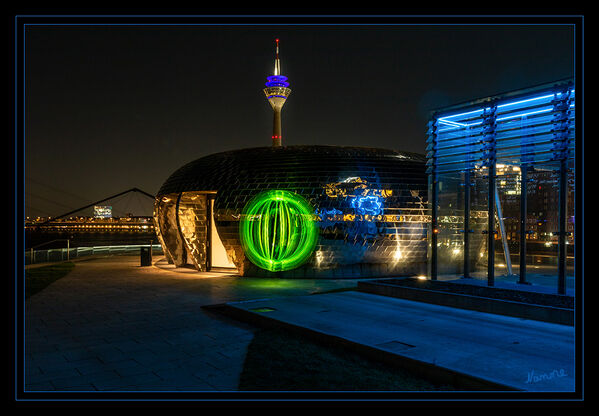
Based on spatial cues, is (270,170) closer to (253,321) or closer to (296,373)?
(253,321)

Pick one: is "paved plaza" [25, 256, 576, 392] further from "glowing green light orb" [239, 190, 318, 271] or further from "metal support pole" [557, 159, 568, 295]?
"glowing green light orb" [239, 190, 318, 271]

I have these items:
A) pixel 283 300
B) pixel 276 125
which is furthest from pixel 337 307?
pixel 276 125

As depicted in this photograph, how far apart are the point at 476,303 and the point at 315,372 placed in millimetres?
6168

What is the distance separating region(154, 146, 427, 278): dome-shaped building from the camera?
66.0 ft

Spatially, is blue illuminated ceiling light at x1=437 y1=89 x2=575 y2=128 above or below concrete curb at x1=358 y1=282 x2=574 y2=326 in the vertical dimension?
above

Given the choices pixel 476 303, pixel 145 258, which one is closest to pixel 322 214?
pixel 476 303

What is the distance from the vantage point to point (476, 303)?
38.2ft

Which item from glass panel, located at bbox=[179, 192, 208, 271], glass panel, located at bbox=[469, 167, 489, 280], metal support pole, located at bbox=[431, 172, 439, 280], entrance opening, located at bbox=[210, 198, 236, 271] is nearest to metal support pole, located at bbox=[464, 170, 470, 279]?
metal support pole, located at bbox=[431, 172, 439, 280]

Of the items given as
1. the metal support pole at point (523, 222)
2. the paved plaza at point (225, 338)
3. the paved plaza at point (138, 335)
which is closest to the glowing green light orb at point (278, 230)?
the paved plaza at point (138, 335)

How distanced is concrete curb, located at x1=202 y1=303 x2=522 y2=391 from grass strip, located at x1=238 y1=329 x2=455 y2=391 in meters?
0.12

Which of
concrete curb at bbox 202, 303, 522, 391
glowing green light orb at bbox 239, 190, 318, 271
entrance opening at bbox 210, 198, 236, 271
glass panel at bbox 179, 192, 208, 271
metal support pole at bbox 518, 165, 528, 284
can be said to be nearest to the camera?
concrete curb at bbox 202, 303, 522, 391

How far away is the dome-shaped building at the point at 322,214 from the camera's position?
20125 millimetres

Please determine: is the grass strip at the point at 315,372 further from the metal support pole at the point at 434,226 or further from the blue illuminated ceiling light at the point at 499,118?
the blue illuminated ceiling light at the point at 499,118

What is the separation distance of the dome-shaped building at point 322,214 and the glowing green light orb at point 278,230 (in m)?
0.04
